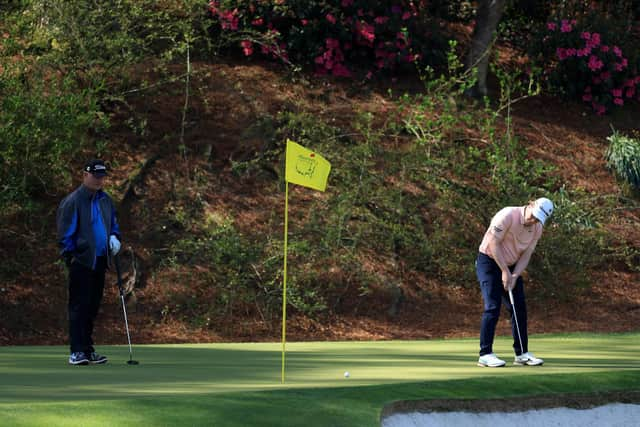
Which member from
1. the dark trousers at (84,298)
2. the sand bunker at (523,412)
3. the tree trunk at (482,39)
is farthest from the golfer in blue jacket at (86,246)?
the tree trunk at (482,39)

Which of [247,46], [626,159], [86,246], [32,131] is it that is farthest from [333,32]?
[86,246]

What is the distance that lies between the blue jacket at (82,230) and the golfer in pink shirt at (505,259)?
355cm

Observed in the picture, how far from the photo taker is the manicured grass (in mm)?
6805

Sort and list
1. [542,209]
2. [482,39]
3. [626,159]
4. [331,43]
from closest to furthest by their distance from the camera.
Result: [542,209] < [626,159] < [331,43] < [482,39]

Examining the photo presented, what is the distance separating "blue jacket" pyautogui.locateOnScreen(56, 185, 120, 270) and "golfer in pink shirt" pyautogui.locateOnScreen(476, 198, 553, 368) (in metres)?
3.55

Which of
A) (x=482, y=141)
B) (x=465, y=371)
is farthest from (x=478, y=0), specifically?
(x=465, y=371)

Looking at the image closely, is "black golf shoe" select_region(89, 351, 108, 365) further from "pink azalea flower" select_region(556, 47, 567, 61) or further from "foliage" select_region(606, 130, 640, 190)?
"pink azalea flower" select_region(556, 47, 567, 61)

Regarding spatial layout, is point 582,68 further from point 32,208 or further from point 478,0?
point 32,208

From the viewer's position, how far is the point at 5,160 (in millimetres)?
15984

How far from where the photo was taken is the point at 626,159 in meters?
21.7

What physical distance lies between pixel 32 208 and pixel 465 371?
8.74m

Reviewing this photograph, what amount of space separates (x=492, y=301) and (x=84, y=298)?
380cm

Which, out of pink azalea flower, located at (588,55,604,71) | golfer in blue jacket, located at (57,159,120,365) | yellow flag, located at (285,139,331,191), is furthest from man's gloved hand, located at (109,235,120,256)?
pink azalea flower, located at (588,55,604,71)

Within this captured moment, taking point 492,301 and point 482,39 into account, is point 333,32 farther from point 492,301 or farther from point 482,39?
point 492,301
